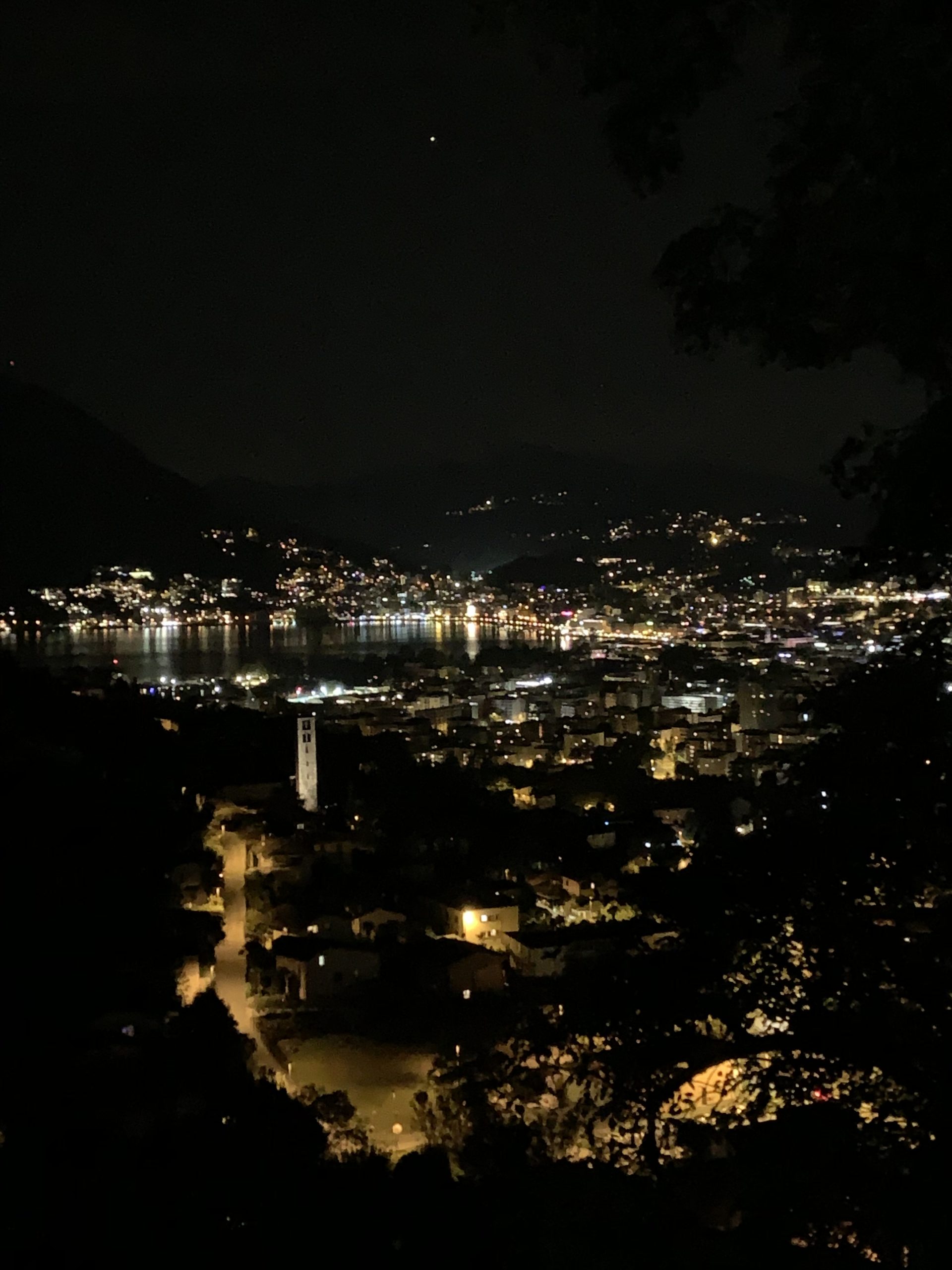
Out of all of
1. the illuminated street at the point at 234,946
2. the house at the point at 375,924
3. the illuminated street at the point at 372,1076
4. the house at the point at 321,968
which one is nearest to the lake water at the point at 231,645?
the illuminated street at the point at 234,946

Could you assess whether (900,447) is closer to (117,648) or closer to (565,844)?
(565,844)

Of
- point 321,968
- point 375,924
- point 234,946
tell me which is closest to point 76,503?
point 234,946

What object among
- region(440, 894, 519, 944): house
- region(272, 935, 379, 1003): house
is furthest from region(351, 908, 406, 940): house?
region(272, 935, 379, 1003): house

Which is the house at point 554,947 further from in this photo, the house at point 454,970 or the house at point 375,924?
the house at point 375,924

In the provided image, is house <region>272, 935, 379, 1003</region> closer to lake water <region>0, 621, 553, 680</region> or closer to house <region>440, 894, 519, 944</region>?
house <region>440, 894, 519, 944</region>

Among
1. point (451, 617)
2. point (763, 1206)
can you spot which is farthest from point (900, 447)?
point (451, 617)

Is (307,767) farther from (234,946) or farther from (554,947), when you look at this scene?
(554,947)

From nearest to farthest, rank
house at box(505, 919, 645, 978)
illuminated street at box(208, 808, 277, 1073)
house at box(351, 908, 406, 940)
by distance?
house at box(505, 919, 645, 978)
illuminated street at box(208, 808, 277, 1073)
house at box(351, 908, 406, 940)
